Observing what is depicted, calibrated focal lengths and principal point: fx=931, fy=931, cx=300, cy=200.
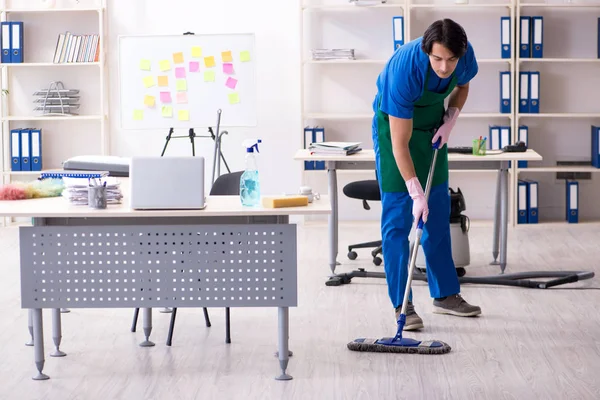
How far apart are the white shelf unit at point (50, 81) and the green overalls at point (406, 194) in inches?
133

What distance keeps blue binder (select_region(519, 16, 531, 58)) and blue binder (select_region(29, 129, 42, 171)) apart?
3.51 meters

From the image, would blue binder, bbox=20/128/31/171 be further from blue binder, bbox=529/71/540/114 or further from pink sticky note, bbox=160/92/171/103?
blue binder, bbox=529/71/540/114

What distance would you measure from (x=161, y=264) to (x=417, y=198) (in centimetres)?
105

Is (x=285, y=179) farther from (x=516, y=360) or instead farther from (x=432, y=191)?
(x=516, y=360)

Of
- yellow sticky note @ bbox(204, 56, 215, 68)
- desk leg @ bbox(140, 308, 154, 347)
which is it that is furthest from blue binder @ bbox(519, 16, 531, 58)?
desk leg @ bbox(140, 308, 154, 347)

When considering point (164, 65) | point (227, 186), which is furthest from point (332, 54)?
point (227, 186)

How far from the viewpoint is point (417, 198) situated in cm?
370

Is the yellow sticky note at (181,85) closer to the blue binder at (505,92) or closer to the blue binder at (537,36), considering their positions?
the blue binder at (505,92)

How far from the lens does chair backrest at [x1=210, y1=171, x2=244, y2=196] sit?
4.02 m

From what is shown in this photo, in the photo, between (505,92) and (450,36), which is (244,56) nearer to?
(505,92)

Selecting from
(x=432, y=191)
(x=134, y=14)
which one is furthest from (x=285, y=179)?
(x=432, y=191)

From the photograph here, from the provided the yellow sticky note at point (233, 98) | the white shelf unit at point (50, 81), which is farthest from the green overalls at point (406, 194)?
the white shelf unit at point (50, 81)

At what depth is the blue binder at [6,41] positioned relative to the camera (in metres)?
6.73

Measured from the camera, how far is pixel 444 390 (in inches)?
126
